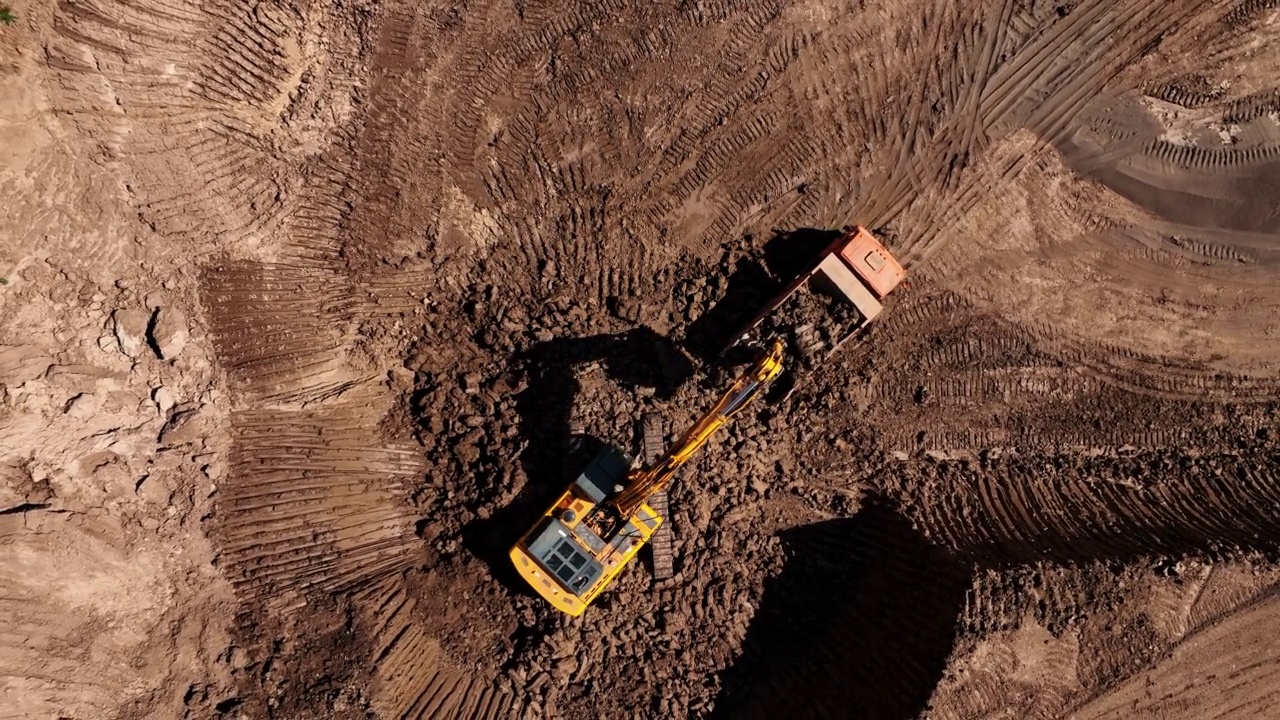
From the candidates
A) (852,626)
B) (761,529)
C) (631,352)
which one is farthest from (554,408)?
(852,626)

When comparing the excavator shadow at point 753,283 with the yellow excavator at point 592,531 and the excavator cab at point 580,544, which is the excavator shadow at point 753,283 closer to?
the yellow excavator at point 592,531

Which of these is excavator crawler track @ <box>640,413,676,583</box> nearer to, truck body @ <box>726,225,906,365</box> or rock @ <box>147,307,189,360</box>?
truck body @ <box>726,225,906,365</box>

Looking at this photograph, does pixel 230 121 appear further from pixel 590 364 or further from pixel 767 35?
pixel 767 35

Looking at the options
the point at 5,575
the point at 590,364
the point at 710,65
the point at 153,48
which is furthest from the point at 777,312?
the point at 5,575

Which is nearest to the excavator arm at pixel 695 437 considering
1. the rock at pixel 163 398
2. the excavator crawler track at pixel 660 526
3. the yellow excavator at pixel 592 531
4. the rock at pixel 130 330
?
the yellow excavator at pixel 592 531

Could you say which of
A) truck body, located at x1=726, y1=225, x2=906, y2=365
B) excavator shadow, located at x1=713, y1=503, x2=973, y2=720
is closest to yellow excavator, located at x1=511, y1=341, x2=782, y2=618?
truck body, located at x1=726, y1=225, x2=906, y2=365
